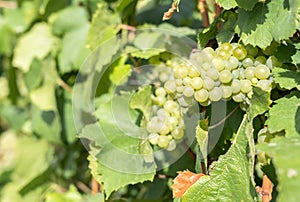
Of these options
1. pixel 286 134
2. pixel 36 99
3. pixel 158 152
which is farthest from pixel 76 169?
pixel 286 134

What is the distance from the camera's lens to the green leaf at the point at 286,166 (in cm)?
71

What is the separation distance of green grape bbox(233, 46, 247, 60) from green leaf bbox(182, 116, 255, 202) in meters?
0.18

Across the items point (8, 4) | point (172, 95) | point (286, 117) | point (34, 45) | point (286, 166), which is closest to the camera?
point (286, 166)

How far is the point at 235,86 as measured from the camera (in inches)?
40.5

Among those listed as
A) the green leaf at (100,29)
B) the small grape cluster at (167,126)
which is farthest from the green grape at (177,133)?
the green leaf at (100,29)

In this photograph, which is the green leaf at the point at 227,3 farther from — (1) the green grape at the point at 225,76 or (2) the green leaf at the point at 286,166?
(2) the green leaf at the point at 286,166

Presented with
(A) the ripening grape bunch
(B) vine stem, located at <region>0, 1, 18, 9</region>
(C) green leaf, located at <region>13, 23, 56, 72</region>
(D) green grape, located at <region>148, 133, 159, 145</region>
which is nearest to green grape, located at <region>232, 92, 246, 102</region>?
Answer: (A) the ripening grape bunch

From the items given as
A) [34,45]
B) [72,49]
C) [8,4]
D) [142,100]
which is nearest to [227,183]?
[142,100]

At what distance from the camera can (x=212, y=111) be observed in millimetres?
1134

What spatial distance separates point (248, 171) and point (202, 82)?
0.18 metres

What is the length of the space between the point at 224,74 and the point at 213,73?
2 cm

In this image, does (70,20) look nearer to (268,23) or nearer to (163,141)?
(163,141)

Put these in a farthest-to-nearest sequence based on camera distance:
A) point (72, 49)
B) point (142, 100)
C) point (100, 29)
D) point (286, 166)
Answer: point (72, 49), point (100, 29), point (142, 100), point (286, 166)

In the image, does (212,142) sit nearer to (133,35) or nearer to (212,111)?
(212,111)
